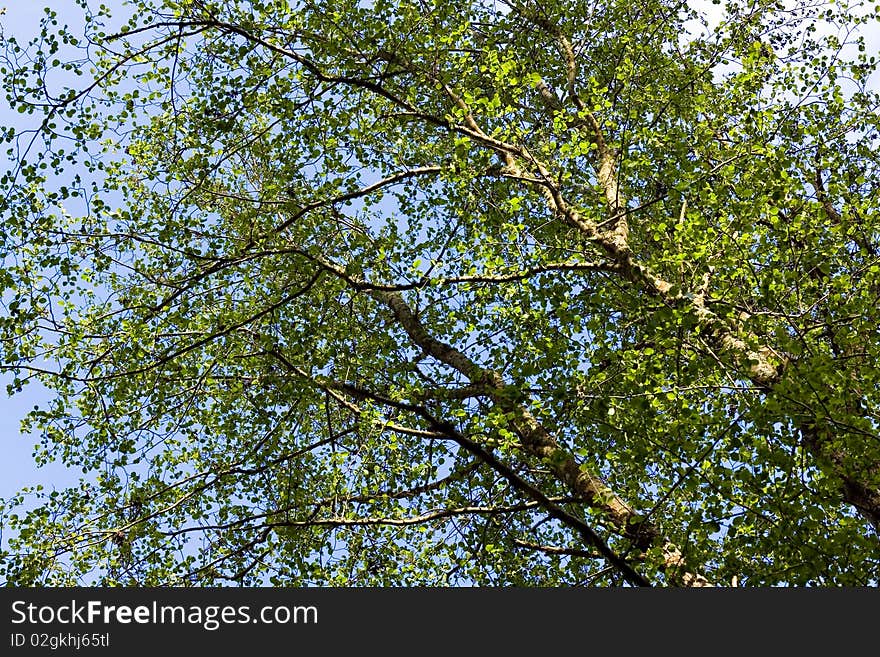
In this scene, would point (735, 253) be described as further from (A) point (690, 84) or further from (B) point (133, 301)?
(B) point (133, 301)

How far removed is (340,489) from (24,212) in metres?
5.64

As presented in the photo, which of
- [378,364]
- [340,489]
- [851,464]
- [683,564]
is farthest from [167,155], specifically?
[851,464]

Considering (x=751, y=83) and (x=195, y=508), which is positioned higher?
(x=751, y=83)

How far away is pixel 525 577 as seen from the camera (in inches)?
507

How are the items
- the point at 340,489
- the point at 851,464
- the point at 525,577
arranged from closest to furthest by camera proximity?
the point at 851,464 < the point at 340,489 < the point at 525,577

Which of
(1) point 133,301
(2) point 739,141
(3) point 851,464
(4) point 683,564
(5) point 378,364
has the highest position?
(2) point 739,141

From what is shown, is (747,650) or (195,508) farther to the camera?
(195,508)

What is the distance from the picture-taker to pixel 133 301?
12.7m

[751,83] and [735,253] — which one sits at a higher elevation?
[751,83]

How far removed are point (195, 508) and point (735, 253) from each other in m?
8.56

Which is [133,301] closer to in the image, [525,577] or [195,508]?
[195,508]

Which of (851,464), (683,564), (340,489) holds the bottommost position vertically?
(683,564)

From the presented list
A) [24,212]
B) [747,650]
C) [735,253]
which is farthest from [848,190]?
[24,212]

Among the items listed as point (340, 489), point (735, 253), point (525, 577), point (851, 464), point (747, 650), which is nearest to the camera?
point (747, 650)
